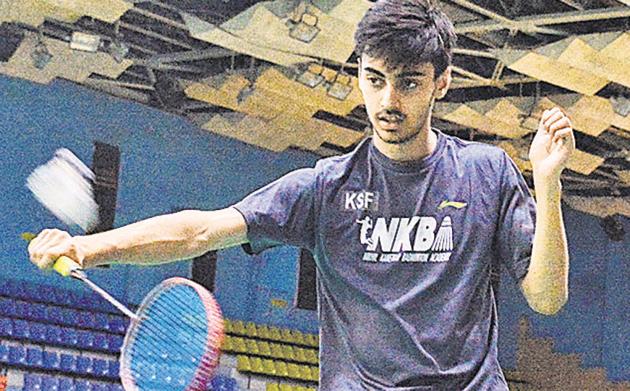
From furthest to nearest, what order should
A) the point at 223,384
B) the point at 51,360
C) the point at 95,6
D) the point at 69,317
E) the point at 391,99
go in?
the point at 223,384 < the point at 69,317 < the point at 51,360 < the point at 95,6 < the point at 391,99

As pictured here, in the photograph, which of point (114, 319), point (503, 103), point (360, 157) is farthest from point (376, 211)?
point (114, 319)

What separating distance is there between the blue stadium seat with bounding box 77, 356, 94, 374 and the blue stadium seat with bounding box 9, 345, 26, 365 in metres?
0.66

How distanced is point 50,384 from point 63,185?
9.27 m

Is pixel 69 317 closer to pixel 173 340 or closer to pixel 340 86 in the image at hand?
pixel 340 86

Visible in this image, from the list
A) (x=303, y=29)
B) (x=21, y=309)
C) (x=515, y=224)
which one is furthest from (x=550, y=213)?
(x=21, y=309)

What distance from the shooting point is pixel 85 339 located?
13664mm

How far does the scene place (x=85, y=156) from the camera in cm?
1477

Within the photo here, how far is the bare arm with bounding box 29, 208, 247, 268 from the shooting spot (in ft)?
8.44

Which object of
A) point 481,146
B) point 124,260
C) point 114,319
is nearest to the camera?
point 124,260

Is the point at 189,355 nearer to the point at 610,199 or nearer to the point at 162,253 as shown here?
the point at 162,253

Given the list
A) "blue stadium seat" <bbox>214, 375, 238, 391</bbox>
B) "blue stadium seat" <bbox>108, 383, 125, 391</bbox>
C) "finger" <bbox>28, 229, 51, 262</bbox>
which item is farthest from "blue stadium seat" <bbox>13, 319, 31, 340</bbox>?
"finger" <bbox>28, 229, 51, 262</bbox>

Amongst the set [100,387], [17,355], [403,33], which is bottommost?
[100,387]

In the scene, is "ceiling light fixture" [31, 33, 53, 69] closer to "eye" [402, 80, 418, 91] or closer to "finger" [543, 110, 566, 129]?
"eye" [402, 80, 418, 91]

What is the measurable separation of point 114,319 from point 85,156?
2.06m
